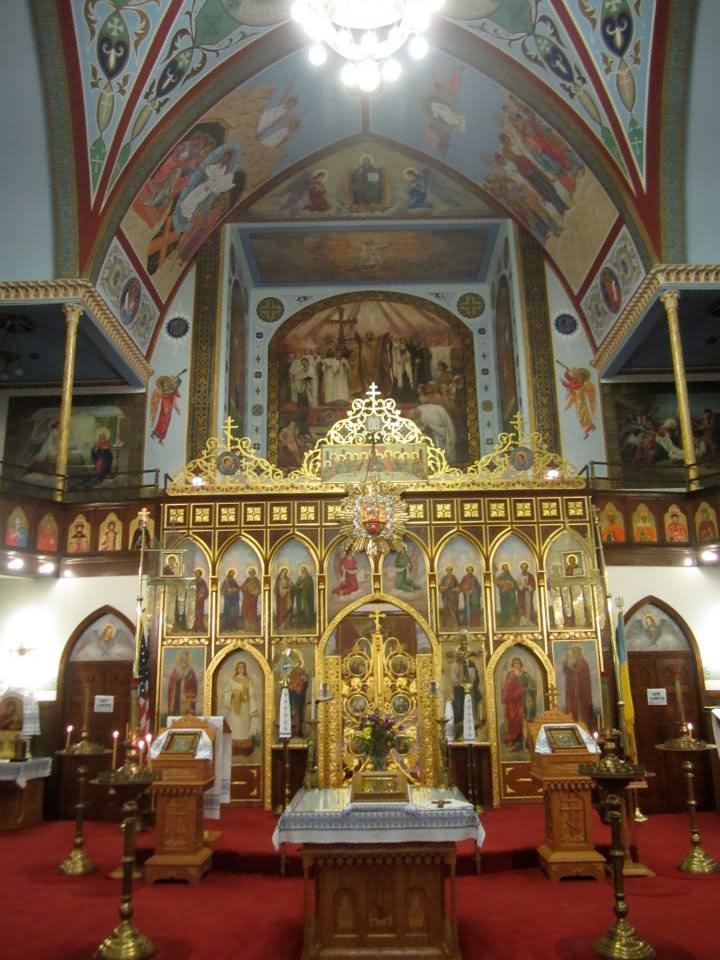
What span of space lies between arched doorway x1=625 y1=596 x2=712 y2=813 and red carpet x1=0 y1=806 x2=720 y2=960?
2.00 metres

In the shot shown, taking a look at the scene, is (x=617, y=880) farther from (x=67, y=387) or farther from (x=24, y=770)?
(x=67, y=387)

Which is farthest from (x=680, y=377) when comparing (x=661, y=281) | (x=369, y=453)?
(x=369, y=453)

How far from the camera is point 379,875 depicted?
625cm

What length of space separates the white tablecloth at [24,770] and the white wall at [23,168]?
8.70m

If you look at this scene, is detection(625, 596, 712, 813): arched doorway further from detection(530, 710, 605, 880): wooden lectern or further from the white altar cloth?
the white altar cloth

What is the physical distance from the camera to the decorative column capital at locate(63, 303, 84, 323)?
46.2ft

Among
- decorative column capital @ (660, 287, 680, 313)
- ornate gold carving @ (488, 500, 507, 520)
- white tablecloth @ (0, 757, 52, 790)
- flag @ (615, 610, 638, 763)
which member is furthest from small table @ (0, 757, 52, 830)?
decorative column capital @ (660, 287, 680, 313)

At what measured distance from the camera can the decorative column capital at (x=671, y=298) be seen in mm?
13922

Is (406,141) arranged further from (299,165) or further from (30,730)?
(30,730)

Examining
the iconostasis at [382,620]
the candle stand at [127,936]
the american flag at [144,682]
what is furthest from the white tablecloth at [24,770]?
the candle stand at [127,936]


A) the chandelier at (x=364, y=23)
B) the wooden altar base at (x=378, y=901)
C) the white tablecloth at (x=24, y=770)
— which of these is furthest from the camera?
the white tablecloth at (x=24, y=770)

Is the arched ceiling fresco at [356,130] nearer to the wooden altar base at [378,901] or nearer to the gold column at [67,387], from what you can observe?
the gold column at [67,387]

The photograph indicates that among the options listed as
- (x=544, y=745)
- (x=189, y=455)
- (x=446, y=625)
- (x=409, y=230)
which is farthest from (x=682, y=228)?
(x=189, y=455)

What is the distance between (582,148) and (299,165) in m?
6.81
